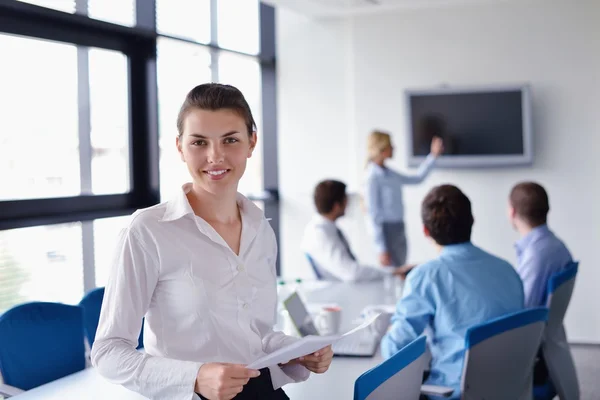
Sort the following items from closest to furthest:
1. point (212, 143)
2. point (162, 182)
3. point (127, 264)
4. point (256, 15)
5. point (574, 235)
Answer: point (127, 264), point (212, 143), point (162, 182), point (574, 235), point (256, 15)

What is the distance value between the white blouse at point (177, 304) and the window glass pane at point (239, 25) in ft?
15.0

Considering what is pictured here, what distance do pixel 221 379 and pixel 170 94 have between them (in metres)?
4.24

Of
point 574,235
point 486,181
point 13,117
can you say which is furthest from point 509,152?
point 13,117

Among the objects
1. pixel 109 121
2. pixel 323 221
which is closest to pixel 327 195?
pixel 323 221

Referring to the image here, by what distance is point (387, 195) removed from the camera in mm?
6008

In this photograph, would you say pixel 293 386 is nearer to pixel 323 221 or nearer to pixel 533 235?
pixel 533 235

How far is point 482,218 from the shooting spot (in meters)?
6.17

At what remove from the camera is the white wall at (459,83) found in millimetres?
5840

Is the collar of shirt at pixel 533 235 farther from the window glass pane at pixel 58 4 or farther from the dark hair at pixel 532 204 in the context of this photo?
the window glass pane at pixel 58 4

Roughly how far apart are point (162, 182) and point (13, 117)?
4.94 feet

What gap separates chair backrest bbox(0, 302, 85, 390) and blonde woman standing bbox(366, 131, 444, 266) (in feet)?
11.5

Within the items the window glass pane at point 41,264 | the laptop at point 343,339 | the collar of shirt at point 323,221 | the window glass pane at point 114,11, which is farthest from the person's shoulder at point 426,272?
the window glass pane at point 114,11

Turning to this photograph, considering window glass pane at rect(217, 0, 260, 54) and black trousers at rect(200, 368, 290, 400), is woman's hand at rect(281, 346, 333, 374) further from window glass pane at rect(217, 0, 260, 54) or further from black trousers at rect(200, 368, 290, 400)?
window glass pane at rect(217, 0, 260, 54)

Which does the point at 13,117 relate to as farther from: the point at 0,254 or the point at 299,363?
the point at 299,363
